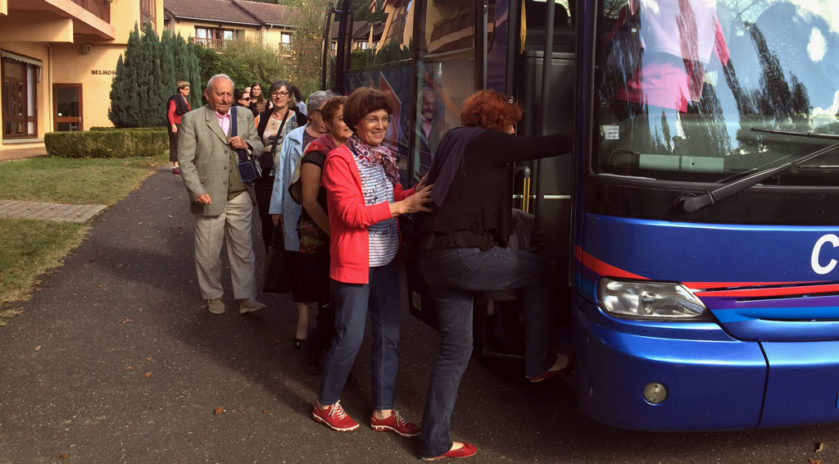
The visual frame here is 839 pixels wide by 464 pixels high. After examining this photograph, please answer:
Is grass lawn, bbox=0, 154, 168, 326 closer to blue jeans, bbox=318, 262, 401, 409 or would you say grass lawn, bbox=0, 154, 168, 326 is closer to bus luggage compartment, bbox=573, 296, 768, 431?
blue jeans, bbox=318, 262, 401, 409

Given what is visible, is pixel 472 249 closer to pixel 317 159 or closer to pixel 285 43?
pixel 317 159

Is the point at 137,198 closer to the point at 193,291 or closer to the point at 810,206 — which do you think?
the point at 193,291

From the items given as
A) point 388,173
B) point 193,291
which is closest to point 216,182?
point 193,291

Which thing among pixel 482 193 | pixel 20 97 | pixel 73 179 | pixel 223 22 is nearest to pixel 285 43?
pixel 223 22

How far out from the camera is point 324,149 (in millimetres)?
4738

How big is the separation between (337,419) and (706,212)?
7.00 ft

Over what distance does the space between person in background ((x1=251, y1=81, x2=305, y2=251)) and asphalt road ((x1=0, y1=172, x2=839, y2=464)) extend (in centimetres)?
79

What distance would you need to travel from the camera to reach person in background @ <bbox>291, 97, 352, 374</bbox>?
4.71 meters

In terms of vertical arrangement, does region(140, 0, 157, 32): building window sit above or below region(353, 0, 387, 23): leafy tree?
above

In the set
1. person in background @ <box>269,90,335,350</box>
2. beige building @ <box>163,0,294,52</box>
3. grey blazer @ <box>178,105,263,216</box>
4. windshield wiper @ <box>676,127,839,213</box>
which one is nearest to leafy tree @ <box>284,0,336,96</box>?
beige building @ <box>163,0,294,52</box>

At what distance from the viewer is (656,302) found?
3.51 m

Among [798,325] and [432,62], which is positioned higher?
[432,62]

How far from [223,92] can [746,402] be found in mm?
4386

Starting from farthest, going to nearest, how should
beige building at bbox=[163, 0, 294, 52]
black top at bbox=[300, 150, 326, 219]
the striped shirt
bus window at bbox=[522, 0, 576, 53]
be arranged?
beige building at bbox=[163, 0, 294, 52]
black top at bbox=[300, 150, 326, 219]
bus window at bbox=[522, 0, 576, 53]
the striped shirt
